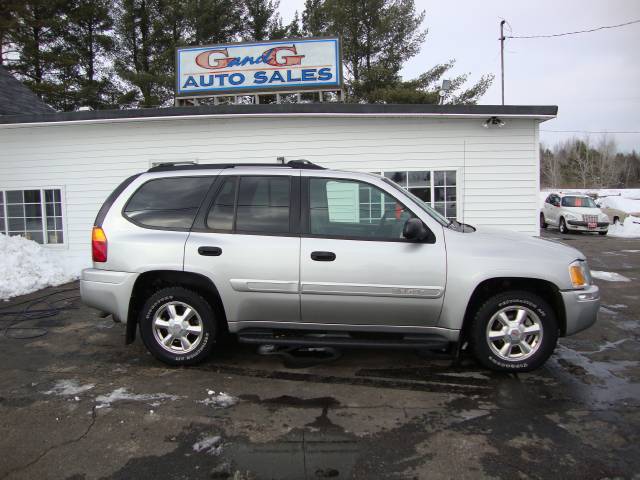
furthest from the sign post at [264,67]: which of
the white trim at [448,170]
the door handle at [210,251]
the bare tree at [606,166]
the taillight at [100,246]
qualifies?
the bare tree at [606,166]

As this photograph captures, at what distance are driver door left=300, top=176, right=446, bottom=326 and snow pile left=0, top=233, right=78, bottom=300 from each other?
6.19 meters

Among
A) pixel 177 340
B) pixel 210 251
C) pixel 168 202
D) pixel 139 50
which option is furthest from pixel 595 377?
pixel 139 50

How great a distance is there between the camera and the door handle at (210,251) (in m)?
4.38

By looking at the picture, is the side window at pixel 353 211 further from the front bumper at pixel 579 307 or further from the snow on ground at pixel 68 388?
the snow on ground at pixel 68 388

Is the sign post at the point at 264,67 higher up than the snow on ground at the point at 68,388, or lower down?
higher up

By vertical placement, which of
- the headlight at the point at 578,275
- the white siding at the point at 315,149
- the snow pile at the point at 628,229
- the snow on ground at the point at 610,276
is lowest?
the snow on ground at the point at 610,276

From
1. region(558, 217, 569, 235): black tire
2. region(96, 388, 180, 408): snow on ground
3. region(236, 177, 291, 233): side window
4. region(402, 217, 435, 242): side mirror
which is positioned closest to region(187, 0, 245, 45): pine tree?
region(558, 217, 569, 235): black tire

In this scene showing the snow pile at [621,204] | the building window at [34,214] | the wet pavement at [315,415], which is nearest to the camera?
the wet pavement at [315,415]

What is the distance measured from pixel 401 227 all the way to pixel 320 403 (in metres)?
1.68

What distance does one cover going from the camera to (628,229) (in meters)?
19.8

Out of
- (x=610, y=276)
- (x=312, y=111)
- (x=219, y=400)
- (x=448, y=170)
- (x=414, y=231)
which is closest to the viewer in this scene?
(x=219, y=400)

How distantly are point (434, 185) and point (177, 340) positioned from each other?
7.23 m

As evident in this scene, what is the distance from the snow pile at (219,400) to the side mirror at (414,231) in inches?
78.5

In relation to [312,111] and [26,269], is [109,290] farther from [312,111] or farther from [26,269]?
[312,111]
